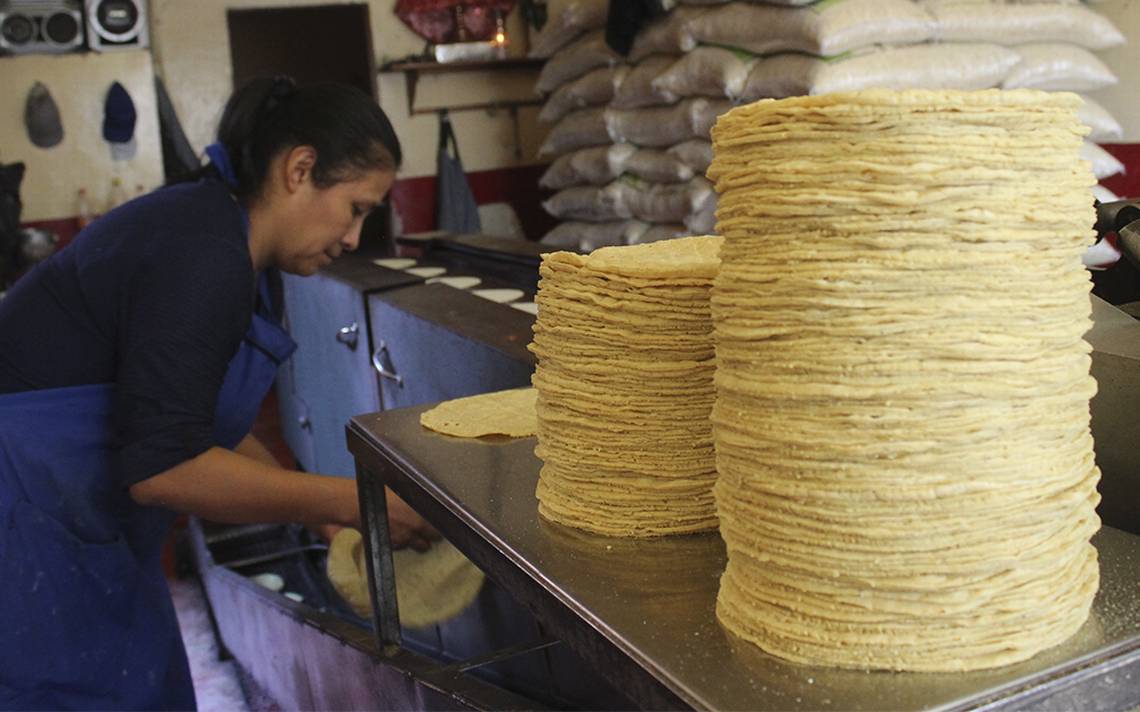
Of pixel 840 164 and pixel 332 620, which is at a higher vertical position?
pixel 840 164

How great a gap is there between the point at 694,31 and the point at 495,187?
3.17 meters

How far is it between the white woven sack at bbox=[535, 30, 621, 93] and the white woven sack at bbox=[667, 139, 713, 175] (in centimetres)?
67

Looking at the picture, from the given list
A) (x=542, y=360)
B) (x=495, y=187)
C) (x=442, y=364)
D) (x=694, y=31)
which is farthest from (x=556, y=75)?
(x=542, y=360)

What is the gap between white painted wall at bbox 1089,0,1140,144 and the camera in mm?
3891

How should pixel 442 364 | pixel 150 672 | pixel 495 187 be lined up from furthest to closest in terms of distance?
pixel 495 187, pixel 442 364, pixel 150 672

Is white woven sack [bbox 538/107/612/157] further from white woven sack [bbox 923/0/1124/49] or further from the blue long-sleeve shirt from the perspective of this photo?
the blue long-sleeve shirt

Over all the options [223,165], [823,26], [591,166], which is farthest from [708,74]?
[223,165]

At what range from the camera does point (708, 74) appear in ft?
12.2

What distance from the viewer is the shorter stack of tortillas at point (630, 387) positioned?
998 millimetres

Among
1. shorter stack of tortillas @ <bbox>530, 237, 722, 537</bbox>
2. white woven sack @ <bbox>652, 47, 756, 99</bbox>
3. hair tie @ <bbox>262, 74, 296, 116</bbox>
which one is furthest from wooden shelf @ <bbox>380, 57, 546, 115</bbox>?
shorter stack of tortillas @ <bbox>530, 237, 722, 537</bbox>

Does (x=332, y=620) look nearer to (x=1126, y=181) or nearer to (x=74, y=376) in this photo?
(x=74, y=376)

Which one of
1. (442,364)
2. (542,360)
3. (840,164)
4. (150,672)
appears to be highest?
(840,164)

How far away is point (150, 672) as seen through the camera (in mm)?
2092

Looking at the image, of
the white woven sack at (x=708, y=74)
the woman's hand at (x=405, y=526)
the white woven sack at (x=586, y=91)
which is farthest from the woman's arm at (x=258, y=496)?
the white woven sack at (x=586, y=91)
